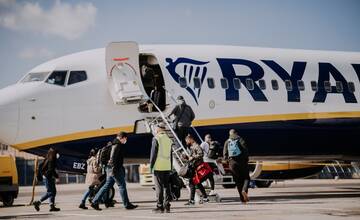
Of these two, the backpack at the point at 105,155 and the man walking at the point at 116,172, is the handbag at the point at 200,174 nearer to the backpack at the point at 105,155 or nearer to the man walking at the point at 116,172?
the man walking at the point at 116,172

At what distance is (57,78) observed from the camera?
20234 mm

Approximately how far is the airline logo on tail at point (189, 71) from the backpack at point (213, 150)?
167 centimetres

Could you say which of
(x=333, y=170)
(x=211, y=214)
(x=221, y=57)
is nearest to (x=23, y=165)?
(x=333, y=170)

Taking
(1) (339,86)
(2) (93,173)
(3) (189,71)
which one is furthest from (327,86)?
(2) (93,173)

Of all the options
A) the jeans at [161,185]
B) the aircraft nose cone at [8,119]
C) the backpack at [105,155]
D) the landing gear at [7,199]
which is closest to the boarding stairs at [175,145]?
the backpack at [105,155]

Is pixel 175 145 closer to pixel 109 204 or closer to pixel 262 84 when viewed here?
pixel 109 204

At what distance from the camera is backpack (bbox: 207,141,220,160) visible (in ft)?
66.8

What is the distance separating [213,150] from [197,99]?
73.2 inches

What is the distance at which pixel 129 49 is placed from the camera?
2041 cm

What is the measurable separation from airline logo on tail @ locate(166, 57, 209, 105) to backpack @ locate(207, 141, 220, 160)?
5.47 feet

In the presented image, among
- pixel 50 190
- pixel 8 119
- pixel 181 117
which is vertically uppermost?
pixel 8 119

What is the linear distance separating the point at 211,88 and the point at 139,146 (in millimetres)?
3196

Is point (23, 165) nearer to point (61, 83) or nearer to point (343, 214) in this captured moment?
point (61, 83)

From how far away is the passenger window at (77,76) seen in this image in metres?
20.2
